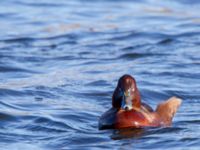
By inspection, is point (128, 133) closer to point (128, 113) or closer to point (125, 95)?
point (128, 113)

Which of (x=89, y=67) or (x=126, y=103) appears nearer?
(x=126, y=103)

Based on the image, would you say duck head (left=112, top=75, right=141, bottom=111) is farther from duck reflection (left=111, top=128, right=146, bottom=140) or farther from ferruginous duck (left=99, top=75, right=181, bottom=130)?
duck reflection (left=111, top=128, right=146, bottom=140)

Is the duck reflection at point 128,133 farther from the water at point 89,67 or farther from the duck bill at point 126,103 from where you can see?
the duck bill at point 126,103

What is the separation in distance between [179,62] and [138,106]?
4390 mm

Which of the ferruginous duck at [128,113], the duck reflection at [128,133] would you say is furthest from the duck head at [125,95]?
the duck reflection at [128,133]

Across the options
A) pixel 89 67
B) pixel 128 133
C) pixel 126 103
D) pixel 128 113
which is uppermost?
pixel 89 67

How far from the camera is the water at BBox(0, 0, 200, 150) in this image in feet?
35.0

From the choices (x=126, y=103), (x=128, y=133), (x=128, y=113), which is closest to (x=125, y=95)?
(x=126, y=103)

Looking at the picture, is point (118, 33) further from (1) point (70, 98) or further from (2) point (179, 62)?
(1) point (70, 98)

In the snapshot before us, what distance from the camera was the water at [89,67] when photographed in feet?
35.0

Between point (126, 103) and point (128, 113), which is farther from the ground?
point (126, 103)

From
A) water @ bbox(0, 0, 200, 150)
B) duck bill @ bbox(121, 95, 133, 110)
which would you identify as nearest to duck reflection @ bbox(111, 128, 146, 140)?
water @ bbox(0, 0, 200, 150)

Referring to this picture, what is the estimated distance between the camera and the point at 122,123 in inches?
424

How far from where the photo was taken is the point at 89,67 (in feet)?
49.7
